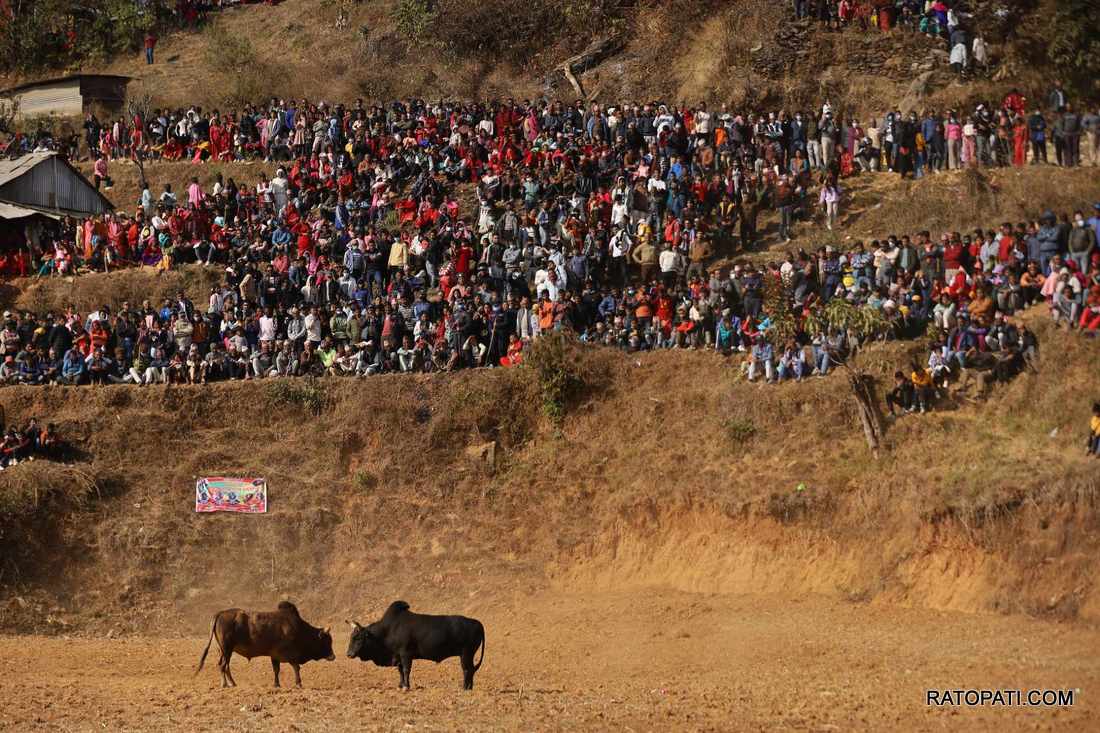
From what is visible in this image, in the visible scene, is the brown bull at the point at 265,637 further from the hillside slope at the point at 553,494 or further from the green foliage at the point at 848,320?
the green foliage at the point at 848,320

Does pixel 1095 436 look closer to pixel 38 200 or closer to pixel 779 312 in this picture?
pixel 779 312

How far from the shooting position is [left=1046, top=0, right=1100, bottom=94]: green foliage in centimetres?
3684

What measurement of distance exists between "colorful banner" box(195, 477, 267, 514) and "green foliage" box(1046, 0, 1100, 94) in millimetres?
23785

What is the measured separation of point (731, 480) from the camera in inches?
1148

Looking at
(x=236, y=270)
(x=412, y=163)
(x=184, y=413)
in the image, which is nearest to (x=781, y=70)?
(x=412, y=163)

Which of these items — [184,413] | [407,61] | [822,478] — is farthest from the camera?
[407,61]

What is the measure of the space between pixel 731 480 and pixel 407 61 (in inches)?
1430

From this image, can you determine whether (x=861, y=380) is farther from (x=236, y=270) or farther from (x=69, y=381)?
(x=69, y=381)

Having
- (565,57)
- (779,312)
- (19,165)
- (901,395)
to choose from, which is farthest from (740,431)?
(19,165)

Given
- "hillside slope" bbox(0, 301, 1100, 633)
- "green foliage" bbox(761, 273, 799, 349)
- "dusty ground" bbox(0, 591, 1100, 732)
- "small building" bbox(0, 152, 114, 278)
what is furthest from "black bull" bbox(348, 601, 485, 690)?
"small building" bbox(0, 152, 114, 278)

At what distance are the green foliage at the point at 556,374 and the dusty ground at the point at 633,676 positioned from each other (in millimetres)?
5354

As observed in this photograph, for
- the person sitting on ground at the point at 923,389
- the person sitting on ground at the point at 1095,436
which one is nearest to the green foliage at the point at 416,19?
the person sitting on ground at the point at 923,389

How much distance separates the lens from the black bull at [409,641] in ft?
68.6

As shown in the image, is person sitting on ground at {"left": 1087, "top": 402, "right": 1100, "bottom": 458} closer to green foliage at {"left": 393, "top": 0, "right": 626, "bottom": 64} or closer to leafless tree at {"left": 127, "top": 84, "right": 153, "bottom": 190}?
green foliage at {"left": 393, "top": 0, "right": 626, "bottom": 64}
